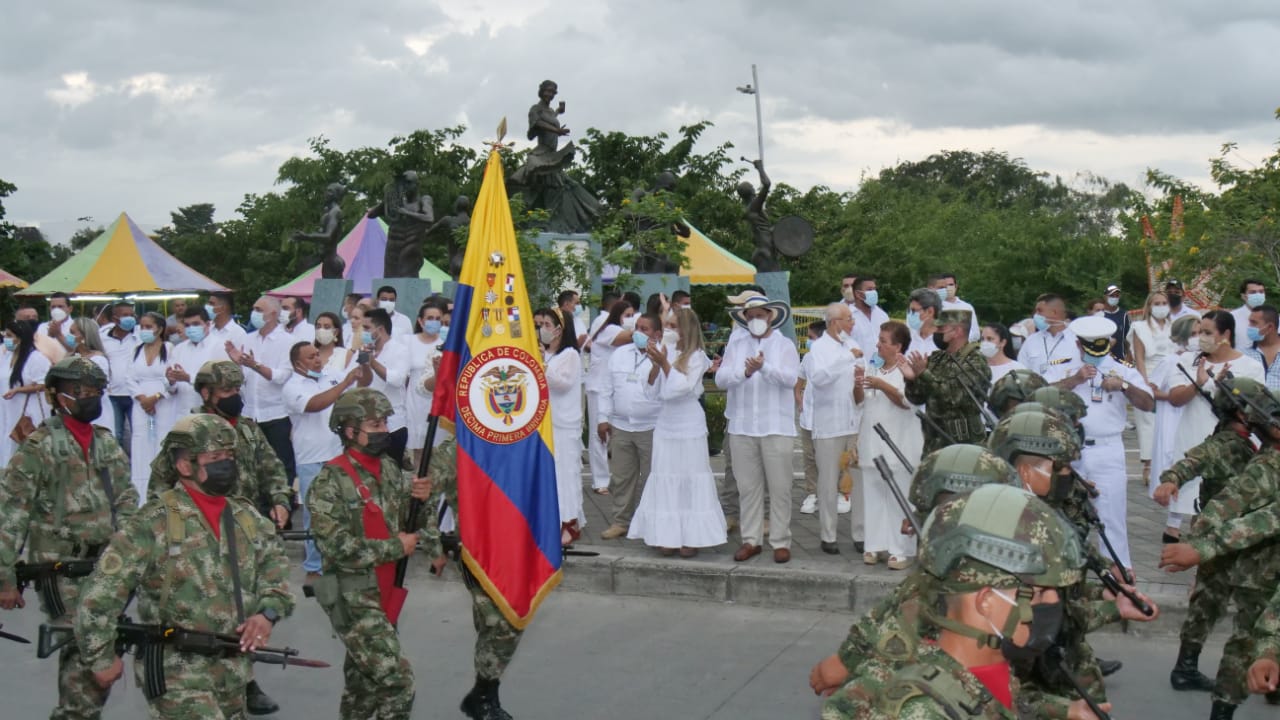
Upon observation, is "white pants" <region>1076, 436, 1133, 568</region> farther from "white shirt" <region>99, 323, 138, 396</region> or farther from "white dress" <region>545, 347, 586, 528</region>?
"white shirt" <region>99, 323, 138, 396</region>

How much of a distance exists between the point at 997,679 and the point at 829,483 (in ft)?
22.6

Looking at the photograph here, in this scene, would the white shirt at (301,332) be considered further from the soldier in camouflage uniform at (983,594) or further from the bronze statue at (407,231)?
the soldier in camouflage uniform at (983,594)

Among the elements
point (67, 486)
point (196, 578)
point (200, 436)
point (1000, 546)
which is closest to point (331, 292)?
point (67, 486)

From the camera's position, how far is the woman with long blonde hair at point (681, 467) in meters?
9.58

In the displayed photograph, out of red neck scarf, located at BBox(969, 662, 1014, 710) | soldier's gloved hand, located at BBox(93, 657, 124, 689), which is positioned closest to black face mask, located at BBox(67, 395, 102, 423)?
soldier's gloved hand, located at BBox(93, 657, 124, 689)

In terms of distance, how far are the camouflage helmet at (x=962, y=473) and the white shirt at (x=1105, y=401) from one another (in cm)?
400

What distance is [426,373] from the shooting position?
10477mm

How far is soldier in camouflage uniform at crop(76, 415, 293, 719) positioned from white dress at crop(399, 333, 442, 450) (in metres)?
5.43

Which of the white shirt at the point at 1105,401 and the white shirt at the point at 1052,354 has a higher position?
the white shirt at the point at 1052,354

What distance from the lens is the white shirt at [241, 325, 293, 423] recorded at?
10.9 metres

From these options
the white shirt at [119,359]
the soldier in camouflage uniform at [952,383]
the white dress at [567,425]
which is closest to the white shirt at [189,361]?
the white shirt at [119,359]

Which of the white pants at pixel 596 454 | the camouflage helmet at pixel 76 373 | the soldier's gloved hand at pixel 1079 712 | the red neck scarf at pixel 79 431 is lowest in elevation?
the white pants at pixel 596 454

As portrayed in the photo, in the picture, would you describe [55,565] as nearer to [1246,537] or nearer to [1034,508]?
[1034,508]

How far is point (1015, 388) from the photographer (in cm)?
664
